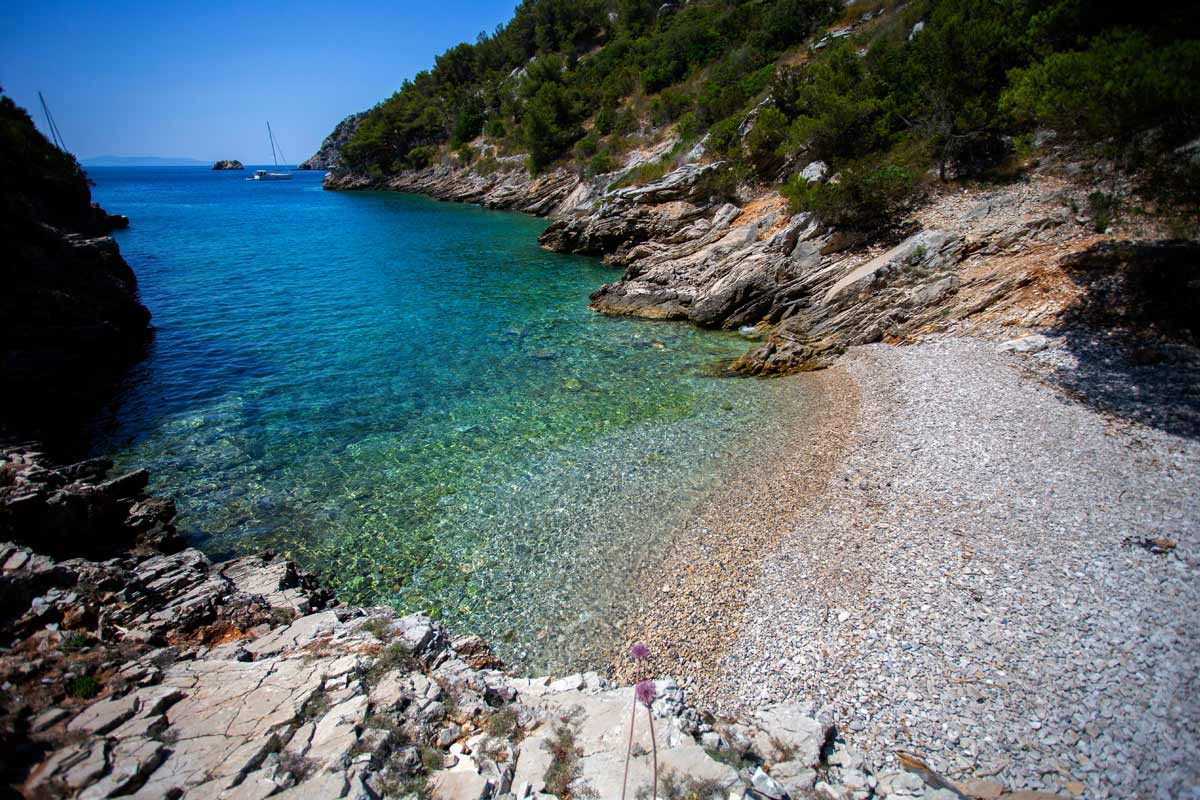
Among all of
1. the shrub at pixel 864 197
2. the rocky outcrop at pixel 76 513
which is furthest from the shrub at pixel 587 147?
the rocky outcrop at pixel 76 513

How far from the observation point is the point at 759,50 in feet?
175

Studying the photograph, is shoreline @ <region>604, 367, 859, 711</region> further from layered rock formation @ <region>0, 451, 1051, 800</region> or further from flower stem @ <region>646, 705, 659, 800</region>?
flower stem @ <region>646, 705, 659, 800</region>

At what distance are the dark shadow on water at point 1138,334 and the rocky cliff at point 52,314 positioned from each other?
107 ft

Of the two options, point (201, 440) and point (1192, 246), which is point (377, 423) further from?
point (1192, 246)

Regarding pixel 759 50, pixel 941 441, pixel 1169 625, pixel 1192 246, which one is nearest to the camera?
pixel 1169 625

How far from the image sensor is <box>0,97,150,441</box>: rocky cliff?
61.8 feet

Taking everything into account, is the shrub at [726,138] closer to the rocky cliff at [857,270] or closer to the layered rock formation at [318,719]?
the rocky cliff at [857,270]

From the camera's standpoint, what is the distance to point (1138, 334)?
14445 mm

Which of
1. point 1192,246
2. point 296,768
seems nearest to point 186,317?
point 296,768

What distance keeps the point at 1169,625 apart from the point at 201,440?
23616mm

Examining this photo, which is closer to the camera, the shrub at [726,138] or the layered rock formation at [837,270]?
the layered rock formation at [837,270]

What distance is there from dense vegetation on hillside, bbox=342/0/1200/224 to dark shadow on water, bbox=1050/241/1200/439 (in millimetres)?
2507

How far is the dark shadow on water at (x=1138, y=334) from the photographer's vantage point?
488 inches

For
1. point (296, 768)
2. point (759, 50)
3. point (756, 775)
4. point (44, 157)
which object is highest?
point (759, 50)
